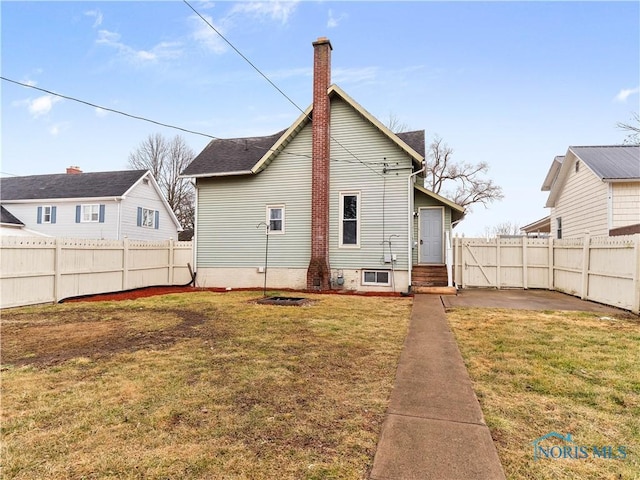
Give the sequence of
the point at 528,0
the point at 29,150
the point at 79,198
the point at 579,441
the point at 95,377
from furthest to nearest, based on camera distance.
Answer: the point at 79,198 < the point at 29,150 < the point at 528,0 < the point at 95,377 < the point at 579,441

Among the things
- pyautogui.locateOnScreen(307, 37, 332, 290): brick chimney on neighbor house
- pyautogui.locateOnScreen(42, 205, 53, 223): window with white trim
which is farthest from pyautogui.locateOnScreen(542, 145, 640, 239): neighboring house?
pyautogui.locateOnScreen(42, 205, 53, 223): window with white trim

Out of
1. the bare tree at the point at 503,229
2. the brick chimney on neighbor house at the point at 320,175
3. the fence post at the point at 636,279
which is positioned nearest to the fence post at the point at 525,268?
the fence post at the point at 636,279

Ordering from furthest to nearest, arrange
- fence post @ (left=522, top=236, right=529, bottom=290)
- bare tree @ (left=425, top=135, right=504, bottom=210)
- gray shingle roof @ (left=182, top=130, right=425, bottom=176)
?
bare tree @ (left=425, top=135, right=504, bottom=210), gray shingle roof @ (left=182, top=130, right=425, bottom=176), fence post @ (left=522, top=236, right=529, bottom=290)

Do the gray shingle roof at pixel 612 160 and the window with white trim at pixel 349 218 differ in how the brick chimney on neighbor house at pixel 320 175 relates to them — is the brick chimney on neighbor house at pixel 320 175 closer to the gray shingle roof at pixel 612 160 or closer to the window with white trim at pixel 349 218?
the window with white trim at pixel 349 218

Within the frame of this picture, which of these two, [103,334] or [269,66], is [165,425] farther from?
[269,66]

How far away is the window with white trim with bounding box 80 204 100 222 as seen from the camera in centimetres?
2268

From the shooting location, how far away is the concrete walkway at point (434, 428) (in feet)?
7.45

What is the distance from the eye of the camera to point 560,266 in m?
12.3

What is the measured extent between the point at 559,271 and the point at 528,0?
9.51m

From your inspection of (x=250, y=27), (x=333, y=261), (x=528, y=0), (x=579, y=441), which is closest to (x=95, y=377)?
(x=579, y=441)

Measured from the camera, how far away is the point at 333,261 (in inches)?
506

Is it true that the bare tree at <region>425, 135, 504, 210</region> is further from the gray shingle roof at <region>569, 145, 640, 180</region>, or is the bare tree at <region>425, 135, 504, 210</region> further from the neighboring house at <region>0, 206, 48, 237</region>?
the neighboring house at <region>0, 206, 48, 237</region>

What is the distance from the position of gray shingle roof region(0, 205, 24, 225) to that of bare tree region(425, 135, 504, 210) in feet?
110

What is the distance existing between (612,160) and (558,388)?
556 inches
